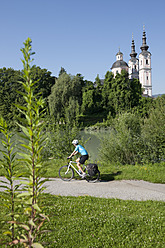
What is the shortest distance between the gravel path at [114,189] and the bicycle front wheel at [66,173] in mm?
255

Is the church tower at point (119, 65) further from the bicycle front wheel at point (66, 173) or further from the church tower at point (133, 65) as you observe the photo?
the bicycle front wheel at point (66, 173)

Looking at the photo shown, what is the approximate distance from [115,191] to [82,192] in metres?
1.06

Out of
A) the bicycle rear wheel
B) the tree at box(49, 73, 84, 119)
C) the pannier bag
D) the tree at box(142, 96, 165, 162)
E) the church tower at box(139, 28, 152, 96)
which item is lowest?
the bicycle rear wheel

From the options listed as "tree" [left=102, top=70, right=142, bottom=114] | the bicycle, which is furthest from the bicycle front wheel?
"tree" [left=102, top=70, right=142, bottom=114]

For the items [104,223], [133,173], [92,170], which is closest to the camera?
[104,223]

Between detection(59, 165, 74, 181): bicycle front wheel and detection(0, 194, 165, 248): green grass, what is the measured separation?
3199 millimetres

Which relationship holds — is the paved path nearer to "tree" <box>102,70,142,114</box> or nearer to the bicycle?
the bicycle

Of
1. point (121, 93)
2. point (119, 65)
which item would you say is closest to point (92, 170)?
point (121, 93)

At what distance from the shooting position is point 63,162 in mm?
12562

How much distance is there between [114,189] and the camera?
849cm

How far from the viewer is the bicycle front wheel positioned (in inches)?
389

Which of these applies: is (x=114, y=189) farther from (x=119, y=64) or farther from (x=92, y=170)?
(x=119, y=64)

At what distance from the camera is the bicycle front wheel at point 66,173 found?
9.88m

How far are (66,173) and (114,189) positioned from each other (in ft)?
7.30
